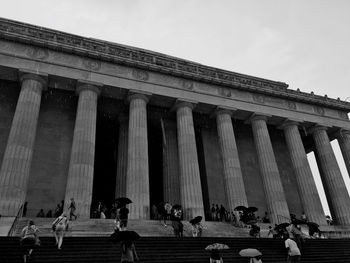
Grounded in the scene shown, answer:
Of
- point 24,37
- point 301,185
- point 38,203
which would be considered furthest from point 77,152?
point 301,185

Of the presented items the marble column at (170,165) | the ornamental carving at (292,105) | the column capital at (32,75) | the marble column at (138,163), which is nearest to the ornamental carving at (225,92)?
the marble column at (170,165)

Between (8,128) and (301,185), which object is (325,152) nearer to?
(301,185)

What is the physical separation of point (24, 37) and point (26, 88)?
14.8ft

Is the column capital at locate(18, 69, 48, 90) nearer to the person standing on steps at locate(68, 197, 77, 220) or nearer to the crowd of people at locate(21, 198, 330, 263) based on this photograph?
the crowd of people at locate(21, 198, 330, 263)

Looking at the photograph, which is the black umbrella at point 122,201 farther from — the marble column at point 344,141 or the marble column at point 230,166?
the marble column at point 344,141

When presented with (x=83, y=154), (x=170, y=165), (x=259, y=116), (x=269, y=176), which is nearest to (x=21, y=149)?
(x=83, y=154)

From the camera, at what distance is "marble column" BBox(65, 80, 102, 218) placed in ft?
72.8

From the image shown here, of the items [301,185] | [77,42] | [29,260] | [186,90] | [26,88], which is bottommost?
[29,260]

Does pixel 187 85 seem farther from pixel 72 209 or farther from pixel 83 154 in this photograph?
pixel 72 209

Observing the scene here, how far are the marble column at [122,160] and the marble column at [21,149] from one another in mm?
8343

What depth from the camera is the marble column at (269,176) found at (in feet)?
92.9

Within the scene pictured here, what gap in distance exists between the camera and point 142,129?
2686 centimetres

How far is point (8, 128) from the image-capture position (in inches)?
1061

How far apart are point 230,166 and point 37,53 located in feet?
65.0
